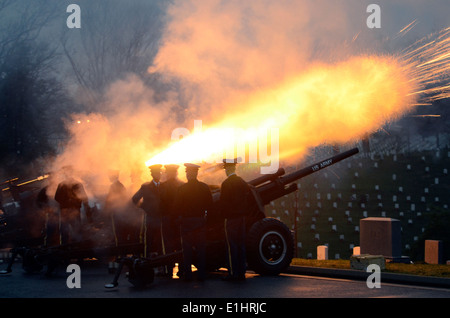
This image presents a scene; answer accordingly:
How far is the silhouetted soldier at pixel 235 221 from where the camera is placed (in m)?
8.88

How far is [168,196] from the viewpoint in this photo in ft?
31.4

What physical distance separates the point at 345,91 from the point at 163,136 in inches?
222

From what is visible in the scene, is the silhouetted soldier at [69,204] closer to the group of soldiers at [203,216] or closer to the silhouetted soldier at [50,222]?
the silhouetted soldier at [50,222]

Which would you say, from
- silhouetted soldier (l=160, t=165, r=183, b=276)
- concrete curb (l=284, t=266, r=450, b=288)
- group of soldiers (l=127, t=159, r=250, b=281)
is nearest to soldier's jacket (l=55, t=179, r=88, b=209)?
silhouetted soldier (l=160, t=165, r=183, b=276)

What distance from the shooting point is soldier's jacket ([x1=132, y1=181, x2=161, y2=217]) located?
961 centimetres

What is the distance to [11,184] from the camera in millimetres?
13961

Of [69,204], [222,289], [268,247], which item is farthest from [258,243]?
[69,204]

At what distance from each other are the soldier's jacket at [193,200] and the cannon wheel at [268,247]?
1000 millimetres

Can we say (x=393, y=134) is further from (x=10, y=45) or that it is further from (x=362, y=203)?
(x=10, y=45)

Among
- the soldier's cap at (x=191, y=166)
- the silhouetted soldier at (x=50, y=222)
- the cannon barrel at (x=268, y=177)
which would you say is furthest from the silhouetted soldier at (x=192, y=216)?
the silhouetted soldier at (x=50, y=222)

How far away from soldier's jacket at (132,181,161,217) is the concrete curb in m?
2.64

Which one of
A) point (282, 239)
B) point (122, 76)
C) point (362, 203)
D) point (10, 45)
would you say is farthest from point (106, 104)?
point (282, 239)

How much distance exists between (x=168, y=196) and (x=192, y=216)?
0.91 meters

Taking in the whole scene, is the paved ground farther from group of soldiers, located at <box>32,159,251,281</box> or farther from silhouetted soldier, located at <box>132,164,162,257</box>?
silhouetted soldier, located at <box>132,164,162,257</box>
